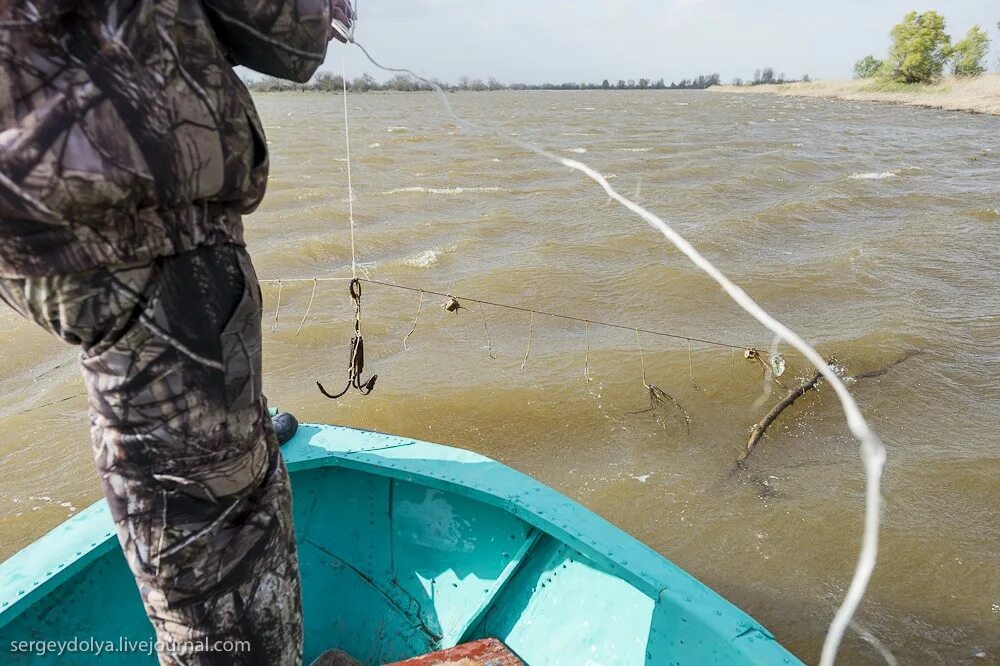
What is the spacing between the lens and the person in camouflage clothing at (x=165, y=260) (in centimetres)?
105

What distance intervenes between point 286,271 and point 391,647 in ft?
21.8

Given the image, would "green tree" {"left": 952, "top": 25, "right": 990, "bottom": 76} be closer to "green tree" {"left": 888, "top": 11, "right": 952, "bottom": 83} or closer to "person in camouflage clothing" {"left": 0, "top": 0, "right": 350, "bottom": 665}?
"green tree" {"left": 888, "top": 11, "right": 952, "bottom": 83}

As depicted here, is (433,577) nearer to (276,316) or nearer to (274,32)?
(274,32)

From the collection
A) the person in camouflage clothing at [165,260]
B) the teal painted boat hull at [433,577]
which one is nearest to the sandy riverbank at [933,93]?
the teal painted boat hull at [433,577]

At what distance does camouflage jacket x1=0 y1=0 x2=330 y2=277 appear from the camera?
1.03 meters

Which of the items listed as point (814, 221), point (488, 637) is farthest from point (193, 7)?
point (814, 221)

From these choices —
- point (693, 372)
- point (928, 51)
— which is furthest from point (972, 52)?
point (693, 372)

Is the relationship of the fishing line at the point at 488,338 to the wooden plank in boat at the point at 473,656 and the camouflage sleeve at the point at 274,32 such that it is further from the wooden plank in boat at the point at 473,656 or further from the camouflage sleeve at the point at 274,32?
the camouflage sleeve at the point at 274,32

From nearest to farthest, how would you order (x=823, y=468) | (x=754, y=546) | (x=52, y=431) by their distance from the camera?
(x=754, y=546)
(x=823, y=468)
(x=52, y=431)

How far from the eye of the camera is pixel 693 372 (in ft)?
19.1

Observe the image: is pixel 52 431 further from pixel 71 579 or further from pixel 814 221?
pixel 814 221

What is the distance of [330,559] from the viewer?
2.70 metres

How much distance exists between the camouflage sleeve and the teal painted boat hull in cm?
155

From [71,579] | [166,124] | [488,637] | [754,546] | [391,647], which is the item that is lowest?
[754,546]
